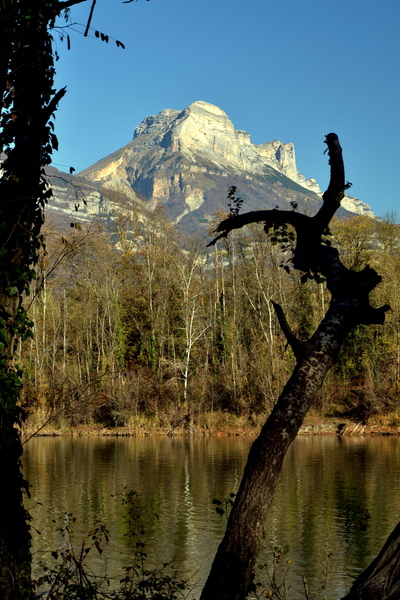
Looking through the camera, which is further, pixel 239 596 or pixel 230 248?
pixel 230 248

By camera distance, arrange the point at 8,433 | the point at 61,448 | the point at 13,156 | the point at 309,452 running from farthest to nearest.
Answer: the point at 61,448 → the point at 309,452 → the point at 13,156 → the point at 8,433

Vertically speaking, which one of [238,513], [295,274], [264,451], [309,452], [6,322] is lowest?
[309,452]

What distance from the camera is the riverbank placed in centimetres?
3753

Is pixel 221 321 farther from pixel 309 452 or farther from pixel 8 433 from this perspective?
pixel 8 433

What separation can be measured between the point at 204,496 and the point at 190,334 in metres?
23.0

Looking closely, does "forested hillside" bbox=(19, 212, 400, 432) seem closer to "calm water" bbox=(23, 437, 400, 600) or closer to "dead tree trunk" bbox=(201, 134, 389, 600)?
"calm water" bbox=(23, 437, 400, 600)

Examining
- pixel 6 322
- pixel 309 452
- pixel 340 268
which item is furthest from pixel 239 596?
pixel 309 452

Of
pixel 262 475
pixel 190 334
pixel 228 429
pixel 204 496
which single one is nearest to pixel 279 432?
pixel 262 475

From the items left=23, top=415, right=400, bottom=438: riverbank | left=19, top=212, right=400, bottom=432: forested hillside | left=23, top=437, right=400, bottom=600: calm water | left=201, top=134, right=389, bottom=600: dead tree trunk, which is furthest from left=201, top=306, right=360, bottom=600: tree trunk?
left=23, top=415, right=400, bottom=438: riverbank

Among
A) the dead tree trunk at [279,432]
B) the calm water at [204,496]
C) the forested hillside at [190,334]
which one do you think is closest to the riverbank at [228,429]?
the forested hillside at [190,334]

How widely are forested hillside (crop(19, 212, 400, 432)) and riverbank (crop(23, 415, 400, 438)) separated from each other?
27 centimetres

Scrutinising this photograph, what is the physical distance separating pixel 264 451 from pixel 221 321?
38.4m

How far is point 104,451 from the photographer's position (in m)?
29.7

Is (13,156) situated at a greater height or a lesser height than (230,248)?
lesser
